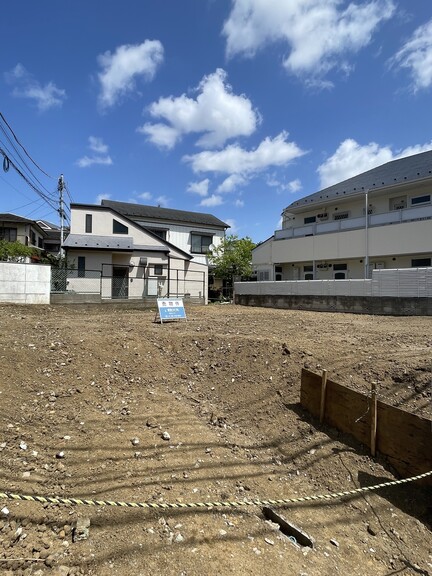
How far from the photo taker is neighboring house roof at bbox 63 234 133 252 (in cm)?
1803

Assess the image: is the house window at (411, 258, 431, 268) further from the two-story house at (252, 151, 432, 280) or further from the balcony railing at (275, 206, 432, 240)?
the balcony railing at (275, 206, 432, 240)

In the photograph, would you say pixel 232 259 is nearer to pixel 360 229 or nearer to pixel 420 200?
pixel 360 229

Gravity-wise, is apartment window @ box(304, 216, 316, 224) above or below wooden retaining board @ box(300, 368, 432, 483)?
above

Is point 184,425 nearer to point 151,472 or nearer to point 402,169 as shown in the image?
point 151,472

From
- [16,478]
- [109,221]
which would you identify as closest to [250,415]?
[16,478]

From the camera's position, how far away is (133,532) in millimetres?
2355

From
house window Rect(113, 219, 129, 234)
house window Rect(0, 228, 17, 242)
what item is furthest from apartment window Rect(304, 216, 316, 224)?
house window Rect(0, 228, 17, 242)

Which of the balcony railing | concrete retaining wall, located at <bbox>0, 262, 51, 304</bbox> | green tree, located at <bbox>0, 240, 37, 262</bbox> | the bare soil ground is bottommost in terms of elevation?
the bare soil ground

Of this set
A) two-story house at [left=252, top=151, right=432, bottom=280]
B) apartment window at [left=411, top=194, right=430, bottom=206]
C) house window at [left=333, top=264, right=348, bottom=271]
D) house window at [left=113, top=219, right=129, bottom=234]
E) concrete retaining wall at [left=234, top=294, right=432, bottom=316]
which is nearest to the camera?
concrete retaining wall at [left=234, top=294, right=432, bottom=316]

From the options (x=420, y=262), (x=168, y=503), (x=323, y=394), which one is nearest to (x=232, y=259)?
(x=420, y=262)

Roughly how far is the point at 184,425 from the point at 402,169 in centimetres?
1991

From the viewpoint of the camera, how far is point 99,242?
1894 centimetres

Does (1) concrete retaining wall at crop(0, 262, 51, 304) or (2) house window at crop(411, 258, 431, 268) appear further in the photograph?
(2) house window at crop(411, 258, 431, 268)

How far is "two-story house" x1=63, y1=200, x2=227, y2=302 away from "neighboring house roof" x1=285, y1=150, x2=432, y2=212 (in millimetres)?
8212
